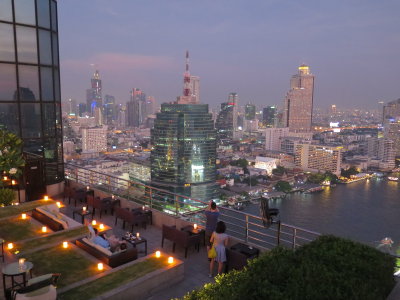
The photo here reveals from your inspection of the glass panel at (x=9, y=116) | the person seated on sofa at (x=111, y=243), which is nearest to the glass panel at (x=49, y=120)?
the glass panel at (x=9, y=116)

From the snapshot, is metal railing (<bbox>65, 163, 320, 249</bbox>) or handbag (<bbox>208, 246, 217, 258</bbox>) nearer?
handbag (<bbox>208, 246, 217, 258</bbox>)

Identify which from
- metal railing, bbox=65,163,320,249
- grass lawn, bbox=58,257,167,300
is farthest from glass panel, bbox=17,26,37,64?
grass lawn, bbox=58,257,167,300

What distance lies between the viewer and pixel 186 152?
207ft

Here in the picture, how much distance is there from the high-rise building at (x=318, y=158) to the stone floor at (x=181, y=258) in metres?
84.7

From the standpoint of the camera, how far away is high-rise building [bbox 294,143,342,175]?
87.4 meters

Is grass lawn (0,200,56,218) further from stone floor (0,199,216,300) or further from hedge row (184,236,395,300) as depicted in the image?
hedge row (184,236,395,300)

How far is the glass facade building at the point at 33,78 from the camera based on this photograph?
403 inches

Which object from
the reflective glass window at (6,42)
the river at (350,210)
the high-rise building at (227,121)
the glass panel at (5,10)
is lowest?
the river at (350,210)

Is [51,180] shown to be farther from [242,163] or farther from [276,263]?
[242,163]

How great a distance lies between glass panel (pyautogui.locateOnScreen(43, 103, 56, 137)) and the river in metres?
37.5

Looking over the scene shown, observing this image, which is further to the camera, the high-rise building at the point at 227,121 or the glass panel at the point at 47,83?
the high-rise building at the point at 227,121

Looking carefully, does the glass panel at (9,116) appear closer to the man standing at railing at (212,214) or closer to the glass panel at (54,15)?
the glass panel at (54,15)

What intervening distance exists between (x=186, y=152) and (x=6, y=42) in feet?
174

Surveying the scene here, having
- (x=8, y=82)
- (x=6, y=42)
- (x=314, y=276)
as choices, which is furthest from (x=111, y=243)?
(x=6, y=42)
